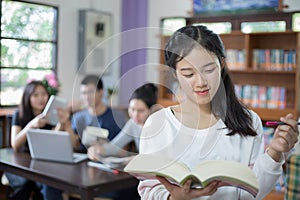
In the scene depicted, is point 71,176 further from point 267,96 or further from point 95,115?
point 267,96

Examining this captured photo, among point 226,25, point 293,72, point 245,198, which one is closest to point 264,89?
point 293,72

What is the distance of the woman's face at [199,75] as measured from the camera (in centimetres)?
88

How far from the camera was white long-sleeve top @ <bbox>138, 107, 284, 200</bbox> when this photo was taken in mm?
917

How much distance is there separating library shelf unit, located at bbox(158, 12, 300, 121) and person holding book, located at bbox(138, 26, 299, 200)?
3235 millimetres

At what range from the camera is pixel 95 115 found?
38.3 inches

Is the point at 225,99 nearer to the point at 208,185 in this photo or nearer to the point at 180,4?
the point at 208,185

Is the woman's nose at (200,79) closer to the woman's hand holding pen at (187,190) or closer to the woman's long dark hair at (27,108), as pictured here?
the woman's hand holding pen at (187,190)

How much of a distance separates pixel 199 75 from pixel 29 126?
2.52 meters

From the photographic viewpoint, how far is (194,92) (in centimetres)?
89

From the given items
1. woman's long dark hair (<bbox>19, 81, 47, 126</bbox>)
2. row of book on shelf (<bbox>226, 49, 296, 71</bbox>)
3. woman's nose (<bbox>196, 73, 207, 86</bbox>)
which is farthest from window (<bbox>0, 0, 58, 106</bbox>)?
woman's nose (<bbox>196, 73, 207, 86</bbox>)

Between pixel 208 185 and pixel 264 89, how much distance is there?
3768 mm

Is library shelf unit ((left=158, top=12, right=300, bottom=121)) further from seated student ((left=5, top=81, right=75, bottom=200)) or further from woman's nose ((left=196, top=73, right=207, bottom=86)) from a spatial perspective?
woman's nose ((left=196, top=73, right=207, bottom=86))

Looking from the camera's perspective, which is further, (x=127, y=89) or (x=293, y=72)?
(x=293, y=72)

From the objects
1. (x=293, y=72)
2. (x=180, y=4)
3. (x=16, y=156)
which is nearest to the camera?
(x=16, y=156)
